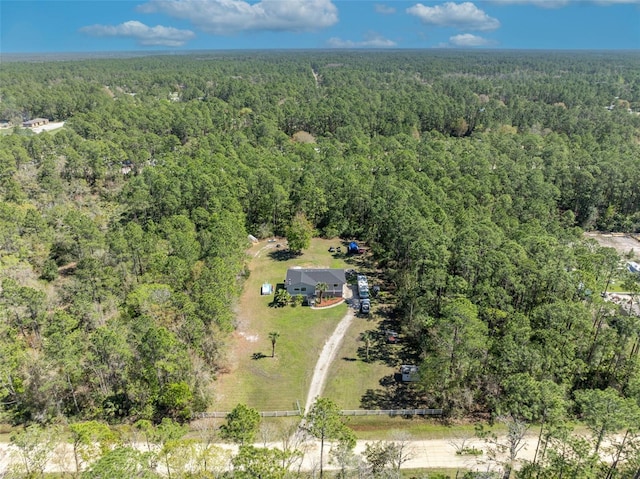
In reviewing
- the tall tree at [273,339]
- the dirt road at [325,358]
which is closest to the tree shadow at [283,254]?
the dirt road at [325,358]

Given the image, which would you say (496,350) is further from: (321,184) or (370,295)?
(321,184)

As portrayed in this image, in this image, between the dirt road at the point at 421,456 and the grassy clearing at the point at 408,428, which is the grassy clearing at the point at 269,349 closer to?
the grassy clearing at the point at 408,428

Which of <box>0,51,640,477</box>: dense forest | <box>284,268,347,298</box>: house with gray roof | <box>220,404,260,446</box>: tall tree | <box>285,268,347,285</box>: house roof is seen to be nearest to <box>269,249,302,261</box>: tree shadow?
<box>0,51,640,477</box>: dense forest

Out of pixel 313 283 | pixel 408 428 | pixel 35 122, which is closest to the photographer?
pixel 408 428

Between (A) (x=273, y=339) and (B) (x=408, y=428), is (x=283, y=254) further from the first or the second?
(B) (x=408, y=428)

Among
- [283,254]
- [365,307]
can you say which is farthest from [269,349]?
[283,254]
